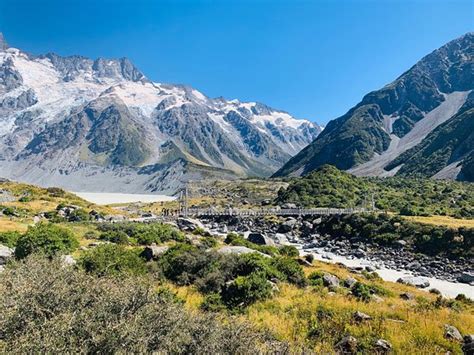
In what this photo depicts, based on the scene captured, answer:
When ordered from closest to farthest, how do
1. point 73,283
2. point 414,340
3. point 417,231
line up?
1. point 73,283
2. point 414,340
3. point 417,231

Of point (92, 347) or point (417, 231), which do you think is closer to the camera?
point (92, 347)

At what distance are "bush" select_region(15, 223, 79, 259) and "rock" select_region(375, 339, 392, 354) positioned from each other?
15.4 metres

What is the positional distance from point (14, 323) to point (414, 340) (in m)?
10.6

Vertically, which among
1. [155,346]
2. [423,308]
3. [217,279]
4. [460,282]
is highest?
[155,346]

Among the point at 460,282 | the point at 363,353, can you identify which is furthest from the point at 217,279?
the point at 460,282

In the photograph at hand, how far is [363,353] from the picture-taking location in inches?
406

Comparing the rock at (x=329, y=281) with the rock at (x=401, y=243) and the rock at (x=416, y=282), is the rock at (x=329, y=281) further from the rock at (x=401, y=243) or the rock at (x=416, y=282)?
the rock at (x=401, y=243)

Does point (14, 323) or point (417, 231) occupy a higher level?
point (14, 323)

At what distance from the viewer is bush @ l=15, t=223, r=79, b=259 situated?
19700 mm

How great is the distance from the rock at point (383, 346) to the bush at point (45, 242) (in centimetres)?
1542

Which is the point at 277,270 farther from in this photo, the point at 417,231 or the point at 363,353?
the point at 417,231

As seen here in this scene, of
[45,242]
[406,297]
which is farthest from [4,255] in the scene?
[406,297]

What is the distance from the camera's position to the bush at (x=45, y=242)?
1970cm

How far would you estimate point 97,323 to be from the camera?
7.24m
